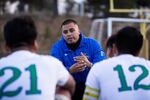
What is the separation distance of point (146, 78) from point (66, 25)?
2.53m

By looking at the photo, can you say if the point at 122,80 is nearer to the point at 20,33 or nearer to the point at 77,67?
the point at 20,33

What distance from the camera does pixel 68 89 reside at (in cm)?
464

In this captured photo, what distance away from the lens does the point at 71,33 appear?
23.8 feet

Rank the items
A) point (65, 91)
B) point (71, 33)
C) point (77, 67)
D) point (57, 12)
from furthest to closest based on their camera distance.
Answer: point (57, 12), point (71, 33), point (77, 67), point (65, 91)

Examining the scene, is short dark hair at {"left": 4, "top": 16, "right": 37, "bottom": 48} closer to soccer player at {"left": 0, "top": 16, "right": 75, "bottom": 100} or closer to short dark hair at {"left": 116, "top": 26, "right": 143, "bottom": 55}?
soccer player at {"left": 0, "top": 16, "right": 75, "bottom": 100}

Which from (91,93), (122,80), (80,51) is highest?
(80,51)

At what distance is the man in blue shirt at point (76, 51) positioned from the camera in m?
7.23

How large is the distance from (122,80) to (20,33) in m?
1.01

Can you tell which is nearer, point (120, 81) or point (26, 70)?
point (26, 70)

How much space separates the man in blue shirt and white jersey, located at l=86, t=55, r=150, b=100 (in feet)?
7.28

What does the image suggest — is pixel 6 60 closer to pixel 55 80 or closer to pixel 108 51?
pixel 55 80

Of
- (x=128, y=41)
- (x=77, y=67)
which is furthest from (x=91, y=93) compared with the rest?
(x=77, y=67)

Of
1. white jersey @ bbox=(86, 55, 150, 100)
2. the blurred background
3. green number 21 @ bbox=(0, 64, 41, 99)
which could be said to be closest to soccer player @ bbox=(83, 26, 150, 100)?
white jersey @ bbox=(86, 55, 150, 100)

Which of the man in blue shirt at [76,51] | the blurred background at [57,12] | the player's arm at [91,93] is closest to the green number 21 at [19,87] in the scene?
the player's arm at [91,93]
